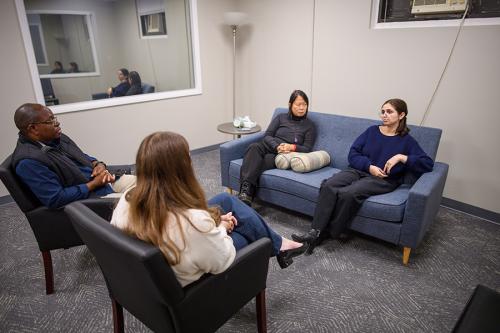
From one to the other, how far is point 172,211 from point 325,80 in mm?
2754

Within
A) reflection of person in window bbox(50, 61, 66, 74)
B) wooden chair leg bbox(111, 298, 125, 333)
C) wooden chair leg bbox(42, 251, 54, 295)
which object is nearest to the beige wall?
reflection of person in window bbox(50, 61, 66, 74)

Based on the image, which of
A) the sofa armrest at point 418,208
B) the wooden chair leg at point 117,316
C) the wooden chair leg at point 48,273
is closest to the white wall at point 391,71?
the sofa armrest at point 418,208

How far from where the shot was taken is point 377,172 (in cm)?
224

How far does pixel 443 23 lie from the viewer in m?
2.54

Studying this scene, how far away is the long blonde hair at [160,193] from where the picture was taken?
1.00m

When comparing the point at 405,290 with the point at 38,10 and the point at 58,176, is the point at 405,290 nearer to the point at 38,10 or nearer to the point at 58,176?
the point at 58,176

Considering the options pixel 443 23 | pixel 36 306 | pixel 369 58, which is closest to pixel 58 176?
pixel 36 306

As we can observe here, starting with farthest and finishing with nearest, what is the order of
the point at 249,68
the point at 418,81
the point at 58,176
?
1. the point at 249,68
2. the point at 418,81
3. the point at 58,176

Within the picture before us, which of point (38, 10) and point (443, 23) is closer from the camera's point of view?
point (443, 23)

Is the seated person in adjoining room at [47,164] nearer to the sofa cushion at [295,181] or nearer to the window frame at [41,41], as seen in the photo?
the sofa cushion at [295,181]

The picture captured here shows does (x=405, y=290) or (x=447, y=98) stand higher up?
(x=447, y=98)

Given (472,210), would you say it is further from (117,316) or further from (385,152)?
(117,316)

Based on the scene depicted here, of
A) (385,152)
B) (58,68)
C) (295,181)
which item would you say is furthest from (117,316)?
(58,68)

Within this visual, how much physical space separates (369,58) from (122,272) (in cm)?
278
